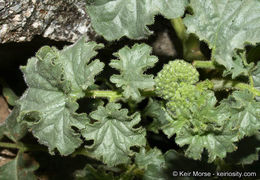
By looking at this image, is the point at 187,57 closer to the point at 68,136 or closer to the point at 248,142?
the point at 248,142

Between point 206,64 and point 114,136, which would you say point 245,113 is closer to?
point 206,64

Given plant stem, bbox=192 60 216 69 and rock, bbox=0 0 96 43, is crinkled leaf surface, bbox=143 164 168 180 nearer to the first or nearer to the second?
plant stem, bbox=192 60 216 69

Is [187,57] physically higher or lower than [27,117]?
lower

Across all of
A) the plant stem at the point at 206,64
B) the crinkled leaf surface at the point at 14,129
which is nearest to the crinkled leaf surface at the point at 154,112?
the plant stem at the point at 206,64

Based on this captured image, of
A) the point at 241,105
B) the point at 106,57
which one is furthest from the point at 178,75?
the point at 106,57

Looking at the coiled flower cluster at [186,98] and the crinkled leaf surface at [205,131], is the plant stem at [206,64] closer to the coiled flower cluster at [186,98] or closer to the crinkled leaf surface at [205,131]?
the coiled flower cluster at [186,98]
